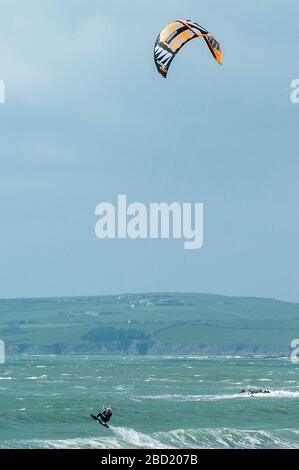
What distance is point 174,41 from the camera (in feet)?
192

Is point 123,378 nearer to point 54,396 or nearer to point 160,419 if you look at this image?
point 54,396

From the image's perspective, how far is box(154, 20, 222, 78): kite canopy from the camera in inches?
2247

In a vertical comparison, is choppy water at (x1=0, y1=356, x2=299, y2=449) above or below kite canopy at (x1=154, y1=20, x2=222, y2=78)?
below

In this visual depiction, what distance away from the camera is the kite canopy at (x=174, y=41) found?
5706 centimetres

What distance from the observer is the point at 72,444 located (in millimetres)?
59938

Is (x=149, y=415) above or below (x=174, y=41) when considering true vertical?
below

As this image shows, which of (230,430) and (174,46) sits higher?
(174,46)

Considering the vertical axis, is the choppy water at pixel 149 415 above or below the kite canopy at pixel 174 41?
below

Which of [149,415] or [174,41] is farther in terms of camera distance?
[149,415]
